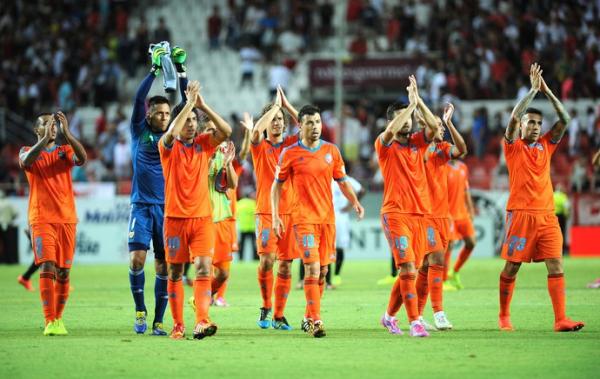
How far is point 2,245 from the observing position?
30875mm

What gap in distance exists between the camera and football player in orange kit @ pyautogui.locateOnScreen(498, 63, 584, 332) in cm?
1298

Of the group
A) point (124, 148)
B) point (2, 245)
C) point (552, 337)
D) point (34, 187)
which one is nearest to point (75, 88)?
point (124, 148)

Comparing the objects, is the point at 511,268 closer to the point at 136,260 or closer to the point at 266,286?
the point at 266,286

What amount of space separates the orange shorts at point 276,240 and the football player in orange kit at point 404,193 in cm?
126

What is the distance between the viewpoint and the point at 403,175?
13016 millimetres

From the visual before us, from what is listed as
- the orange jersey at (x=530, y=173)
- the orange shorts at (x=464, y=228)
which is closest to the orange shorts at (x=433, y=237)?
the orange jersey at (x=530, y=173)

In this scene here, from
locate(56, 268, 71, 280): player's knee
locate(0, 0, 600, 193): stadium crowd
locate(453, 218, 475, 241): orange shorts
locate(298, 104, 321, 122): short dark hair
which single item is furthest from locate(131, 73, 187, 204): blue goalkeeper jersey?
locate(0, 0, 600, 193): stadium crowd

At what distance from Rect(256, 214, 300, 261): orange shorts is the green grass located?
0.99 m

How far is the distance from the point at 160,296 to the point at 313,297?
181 cm

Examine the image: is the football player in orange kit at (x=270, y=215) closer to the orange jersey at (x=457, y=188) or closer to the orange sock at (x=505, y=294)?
the orange sock at (x=505, y=294)

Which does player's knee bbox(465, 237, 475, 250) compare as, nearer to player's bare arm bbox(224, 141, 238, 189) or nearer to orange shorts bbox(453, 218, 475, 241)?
orange shorts bbox(453, 218, 475, 241)

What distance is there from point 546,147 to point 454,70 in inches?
868

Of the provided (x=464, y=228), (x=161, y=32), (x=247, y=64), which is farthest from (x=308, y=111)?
(x=161, y=32)

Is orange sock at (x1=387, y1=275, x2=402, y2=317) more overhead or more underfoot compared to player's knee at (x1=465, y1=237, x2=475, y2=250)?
more underfoot
